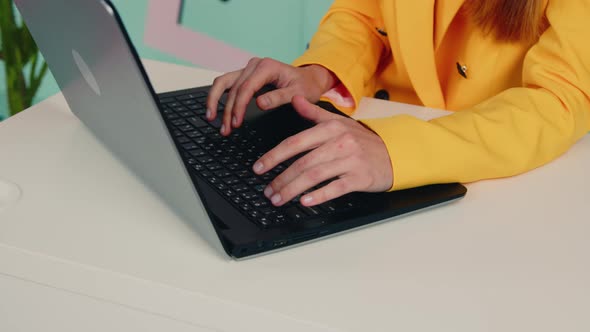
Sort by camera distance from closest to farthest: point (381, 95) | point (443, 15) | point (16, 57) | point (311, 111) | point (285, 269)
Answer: point (285, 269) < point (311, 111) < point (443, 15) < point (381, 95) < point (16, 57)

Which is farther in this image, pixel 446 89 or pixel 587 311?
pixel 446 89

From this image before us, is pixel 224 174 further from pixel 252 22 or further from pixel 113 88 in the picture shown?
pixel 252 22

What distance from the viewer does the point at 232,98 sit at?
0.88 metres

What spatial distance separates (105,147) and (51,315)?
0.77ft

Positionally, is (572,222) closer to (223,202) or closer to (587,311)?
(587,311)

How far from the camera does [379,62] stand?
3.99ft

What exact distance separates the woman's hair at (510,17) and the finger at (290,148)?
359mm

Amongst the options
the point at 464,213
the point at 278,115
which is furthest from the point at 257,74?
the point at 464,213

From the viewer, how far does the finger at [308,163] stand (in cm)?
69

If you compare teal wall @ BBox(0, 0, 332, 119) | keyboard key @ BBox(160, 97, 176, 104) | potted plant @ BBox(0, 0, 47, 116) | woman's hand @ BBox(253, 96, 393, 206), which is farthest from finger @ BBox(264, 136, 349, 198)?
potted plant @ BBox(0, 0, 47, 116)

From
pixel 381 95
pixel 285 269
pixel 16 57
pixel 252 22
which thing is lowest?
pixel 16 57

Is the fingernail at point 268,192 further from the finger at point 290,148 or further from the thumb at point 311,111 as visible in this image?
the thumb at point 311,111

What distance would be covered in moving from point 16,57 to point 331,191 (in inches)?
68.7

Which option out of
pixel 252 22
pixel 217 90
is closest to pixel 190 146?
pixel 217 90
